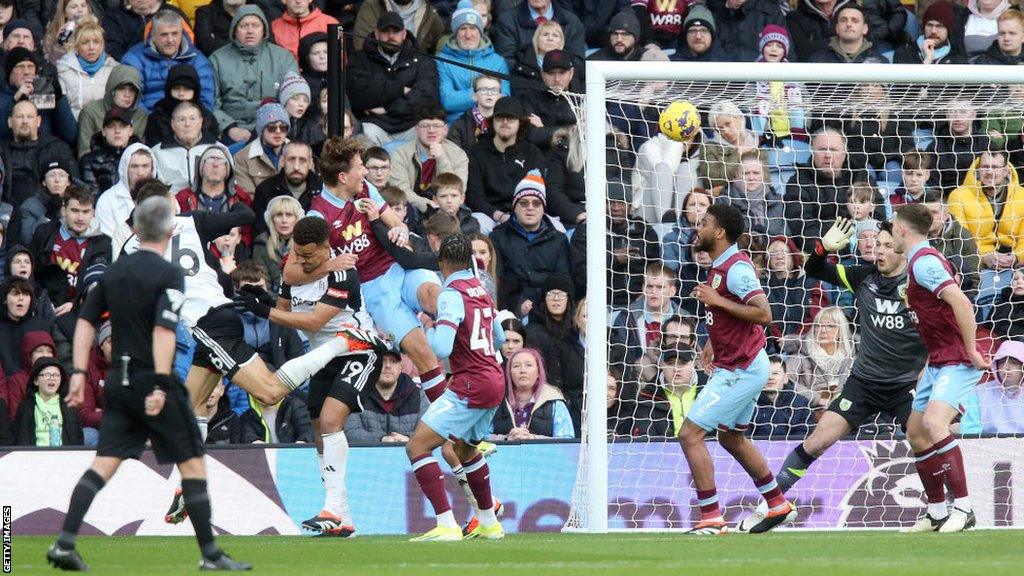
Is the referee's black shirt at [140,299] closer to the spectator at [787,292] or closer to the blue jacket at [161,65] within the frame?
the spectator at [787,292]

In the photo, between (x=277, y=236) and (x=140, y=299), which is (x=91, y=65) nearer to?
(x=277, y=236)

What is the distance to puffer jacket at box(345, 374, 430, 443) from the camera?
13703 millimetres

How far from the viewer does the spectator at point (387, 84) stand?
1658 cm

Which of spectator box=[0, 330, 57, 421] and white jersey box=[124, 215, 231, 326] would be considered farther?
spectator box=[0, 330, 57, 421]

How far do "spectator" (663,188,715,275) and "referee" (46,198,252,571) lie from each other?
23.1ft

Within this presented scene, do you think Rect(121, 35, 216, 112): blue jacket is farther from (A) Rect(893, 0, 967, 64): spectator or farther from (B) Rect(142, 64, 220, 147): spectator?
(A) Rect(893, 0, 967, 64): spectator

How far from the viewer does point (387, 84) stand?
1659cm

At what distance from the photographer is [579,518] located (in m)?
12.8

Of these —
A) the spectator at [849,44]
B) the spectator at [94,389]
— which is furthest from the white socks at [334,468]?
the spectator at [849,44]

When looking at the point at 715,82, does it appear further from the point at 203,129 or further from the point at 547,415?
the point at 203,129

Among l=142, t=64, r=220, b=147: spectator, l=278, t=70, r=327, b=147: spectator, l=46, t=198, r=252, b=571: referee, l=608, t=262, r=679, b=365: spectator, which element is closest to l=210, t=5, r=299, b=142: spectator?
l=278, t=70, r=327, b=147: spectator

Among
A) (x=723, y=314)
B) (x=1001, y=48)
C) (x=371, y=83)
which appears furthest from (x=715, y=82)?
(x=1001, y=48)

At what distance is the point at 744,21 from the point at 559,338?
5.27 metres

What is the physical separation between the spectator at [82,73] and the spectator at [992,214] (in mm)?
8464
